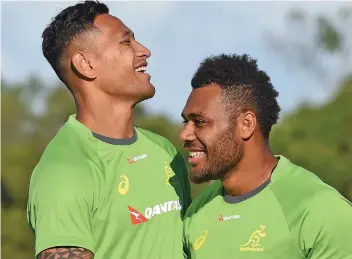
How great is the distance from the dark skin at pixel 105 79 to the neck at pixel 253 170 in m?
1.02

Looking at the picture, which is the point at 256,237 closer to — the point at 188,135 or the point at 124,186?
the point at 188,135

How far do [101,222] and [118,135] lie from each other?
82cm

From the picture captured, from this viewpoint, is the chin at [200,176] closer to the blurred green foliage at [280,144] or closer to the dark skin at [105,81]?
the dark skin at [105,81]

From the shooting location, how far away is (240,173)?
7793 millimetres

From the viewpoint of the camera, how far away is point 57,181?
7461 millimetres

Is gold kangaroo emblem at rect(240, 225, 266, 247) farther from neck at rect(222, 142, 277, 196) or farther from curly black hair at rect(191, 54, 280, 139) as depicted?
curly black hair at rect(191, 54, 280, 139)

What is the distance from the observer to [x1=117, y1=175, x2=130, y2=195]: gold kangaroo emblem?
25.8 ft

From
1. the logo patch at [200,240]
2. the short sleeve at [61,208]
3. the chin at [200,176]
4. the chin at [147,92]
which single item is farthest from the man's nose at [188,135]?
the short sleeve at [61,208]

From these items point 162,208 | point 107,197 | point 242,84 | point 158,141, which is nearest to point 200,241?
point 162,208

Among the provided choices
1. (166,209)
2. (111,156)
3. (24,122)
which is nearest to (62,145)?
(111,156)

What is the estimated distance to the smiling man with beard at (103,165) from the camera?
7.43 m

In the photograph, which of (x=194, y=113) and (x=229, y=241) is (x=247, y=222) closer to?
(x=229, y=241)

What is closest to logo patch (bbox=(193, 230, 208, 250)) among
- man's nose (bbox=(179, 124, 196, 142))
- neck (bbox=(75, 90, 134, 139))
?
man's nose (bbox=(179, 124, 196, 142))

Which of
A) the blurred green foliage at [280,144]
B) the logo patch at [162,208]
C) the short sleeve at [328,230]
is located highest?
the short sleeve at [328,230]
